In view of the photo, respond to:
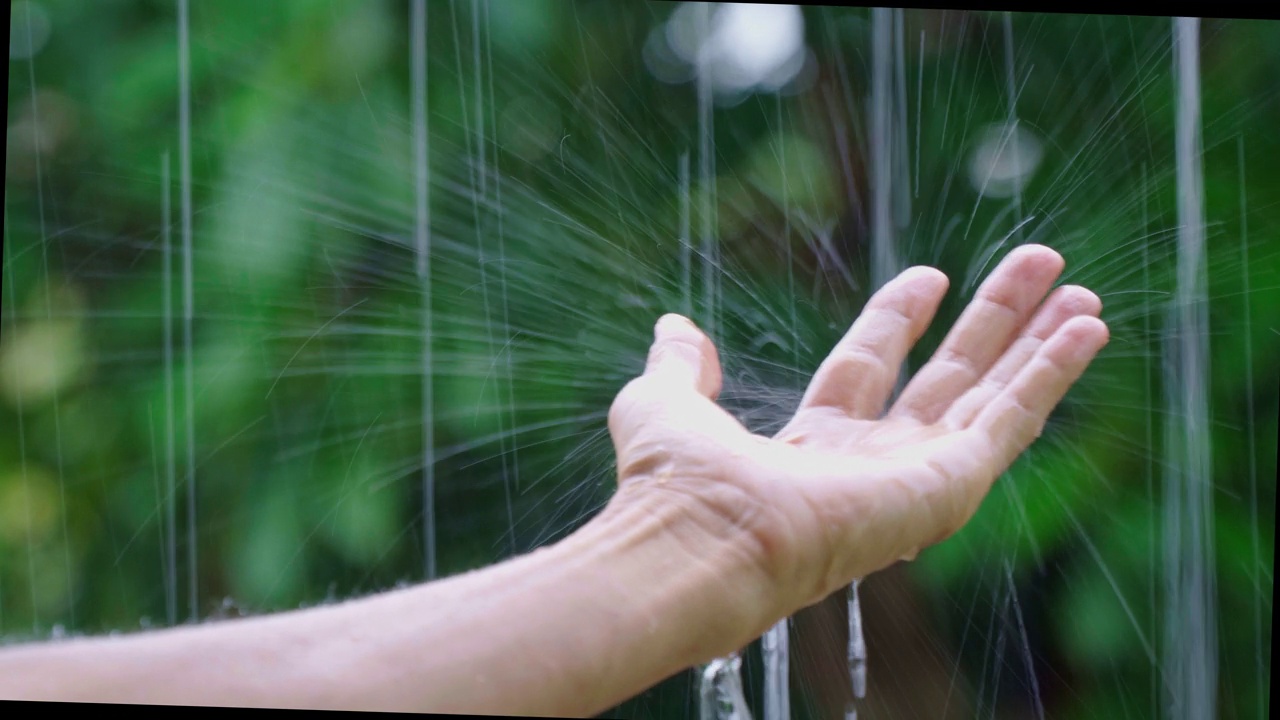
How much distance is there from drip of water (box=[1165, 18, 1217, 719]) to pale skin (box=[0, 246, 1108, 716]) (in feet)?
0.41

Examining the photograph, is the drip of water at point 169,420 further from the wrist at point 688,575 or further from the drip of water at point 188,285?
the wrist at point 688,575

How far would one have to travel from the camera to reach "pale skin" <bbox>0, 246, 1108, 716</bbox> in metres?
0.93

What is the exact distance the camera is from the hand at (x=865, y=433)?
0.96 metres

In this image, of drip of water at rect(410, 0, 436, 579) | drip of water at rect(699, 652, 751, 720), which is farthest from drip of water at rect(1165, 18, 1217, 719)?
drip of water at rect(410, 0, 436, 579)

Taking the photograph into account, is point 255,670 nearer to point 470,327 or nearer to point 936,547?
point 470,327

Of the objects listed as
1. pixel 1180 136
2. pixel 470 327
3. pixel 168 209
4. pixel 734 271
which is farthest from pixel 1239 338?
pixel 168 209

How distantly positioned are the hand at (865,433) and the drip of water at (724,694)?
17 centimetres

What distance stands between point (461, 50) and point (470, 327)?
0.35m

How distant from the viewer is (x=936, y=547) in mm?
1104

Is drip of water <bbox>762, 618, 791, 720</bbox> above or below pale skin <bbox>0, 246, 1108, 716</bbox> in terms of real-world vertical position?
below

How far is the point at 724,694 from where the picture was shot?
114 cm

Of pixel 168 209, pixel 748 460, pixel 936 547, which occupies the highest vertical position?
pixel 168 209

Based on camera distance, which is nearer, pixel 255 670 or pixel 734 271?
pixel 255 670

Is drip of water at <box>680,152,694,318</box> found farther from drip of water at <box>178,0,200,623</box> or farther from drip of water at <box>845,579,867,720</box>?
drip of water at <box>178,0,200,623</box>
